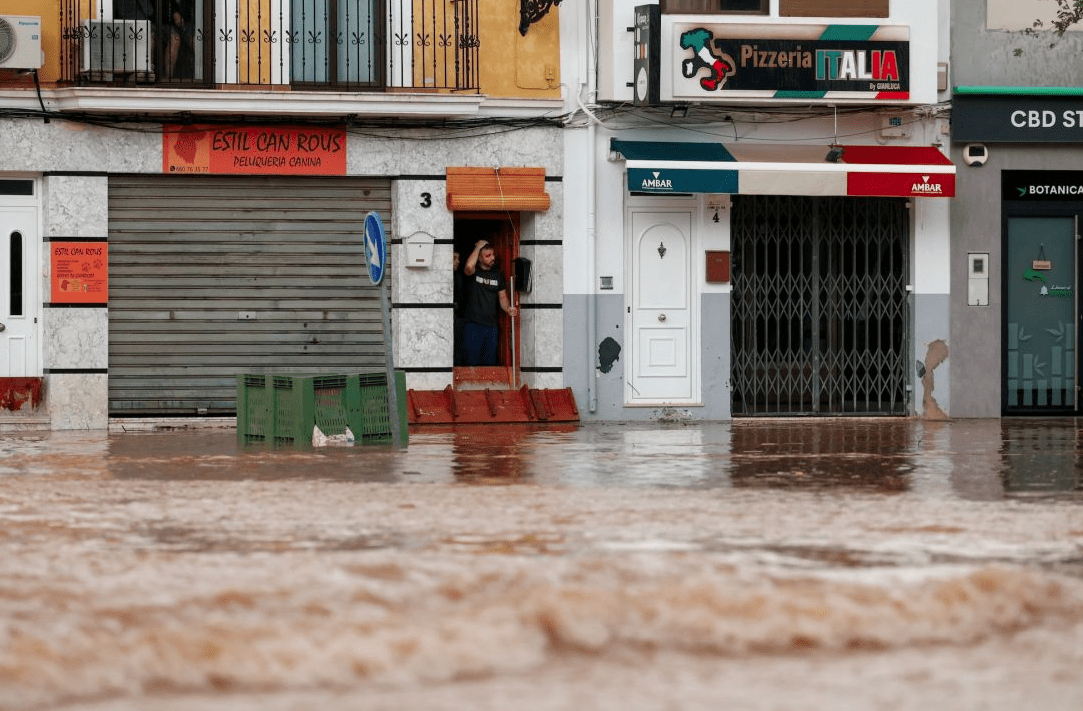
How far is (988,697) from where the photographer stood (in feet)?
15.0

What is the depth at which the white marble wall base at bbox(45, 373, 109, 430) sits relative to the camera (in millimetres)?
18984

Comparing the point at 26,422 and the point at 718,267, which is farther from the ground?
the point at 718,267

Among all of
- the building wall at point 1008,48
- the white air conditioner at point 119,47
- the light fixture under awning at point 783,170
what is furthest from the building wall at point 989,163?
the white air conditioner at point 119,47

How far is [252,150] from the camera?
19.3 meters

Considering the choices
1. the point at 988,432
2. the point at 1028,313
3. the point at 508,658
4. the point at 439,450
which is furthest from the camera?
the point at 1028,313

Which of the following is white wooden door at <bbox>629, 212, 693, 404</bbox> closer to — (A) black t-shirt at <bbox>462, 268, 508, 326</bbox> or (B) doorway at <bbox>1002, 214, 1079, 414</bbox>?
(A) black t-shirt at <bbox>462, 268, 508, 326</bbox>

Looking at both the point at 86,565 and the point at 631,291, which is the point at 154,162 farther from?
the point at 86,565

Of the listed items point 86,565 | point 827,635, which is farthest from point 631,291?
point 827,635

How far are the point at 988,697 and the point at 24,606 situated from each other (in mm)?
3262

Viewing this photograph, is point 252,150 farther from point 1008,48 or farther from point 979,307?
point 1008,48

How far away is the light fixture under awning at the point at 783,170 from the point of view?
1912cm

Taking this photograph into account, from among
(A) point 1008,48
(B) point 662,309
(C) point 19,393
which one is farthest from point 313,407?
(A) point 1008,48

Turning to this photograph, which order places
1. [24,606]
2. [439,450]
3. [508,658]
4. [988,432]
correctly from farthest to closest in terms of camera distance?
Result: 1. [988,432]
2. [439,450]
3. [24,606]
4. [508,658]

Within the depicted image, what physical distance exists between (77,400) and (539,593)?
Result: 14.1 meters
